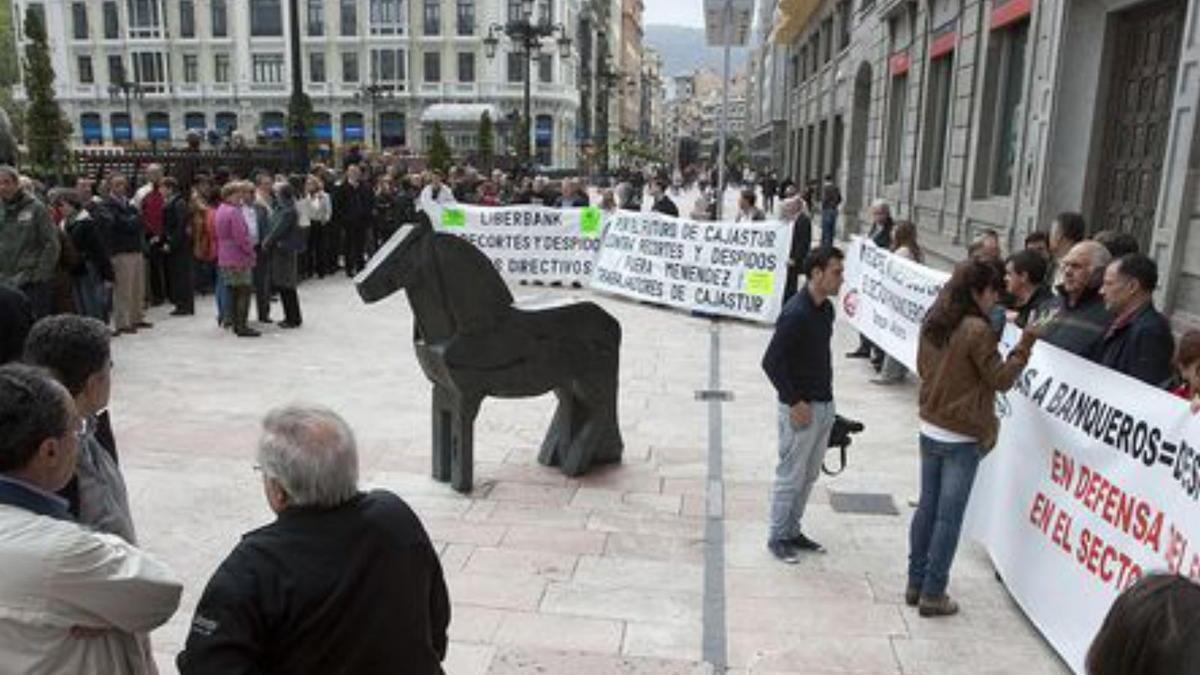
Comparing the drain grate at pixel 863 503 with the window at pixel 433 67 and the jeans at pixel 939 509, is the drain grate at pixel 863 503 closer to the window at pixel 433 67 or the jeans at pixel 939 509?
the jeans at pixel 939 509

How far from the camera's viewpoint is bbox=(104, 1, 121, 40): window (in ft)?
265

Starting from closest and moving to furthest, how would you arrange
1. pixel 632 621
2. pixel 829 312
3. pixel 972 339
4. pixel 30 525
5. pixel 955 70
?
pixel 30 525 < pixel 972 339 < pixel 632 621 < pixel 829 312 < pixel 955 70

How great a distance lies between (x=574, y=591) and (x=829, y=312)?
206 centimetres

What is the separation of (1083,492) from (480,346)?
12.0 feet

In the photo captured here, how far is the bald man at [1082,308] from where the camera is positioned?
204 inches

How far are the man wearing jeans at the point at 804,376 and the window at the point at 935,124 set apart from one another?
12252 millimetres

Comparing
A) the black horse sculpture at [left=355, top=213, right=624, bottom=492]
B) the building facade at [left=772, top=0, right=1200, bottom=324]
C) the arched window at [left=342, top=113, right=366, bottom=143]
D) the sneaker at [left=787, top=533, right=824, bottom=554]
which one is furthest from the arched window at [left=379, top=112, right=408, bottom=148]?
the sneaker at [left=787, top=533, right=824, bottom=554]

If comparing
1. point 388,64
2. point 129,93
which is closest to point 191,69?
point 129,93

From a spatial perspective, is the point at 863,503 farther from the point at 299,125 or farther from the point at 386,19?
the point at 386,19

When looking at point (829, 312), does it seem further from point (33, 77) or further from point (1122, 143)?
Answer: point (33, 77)

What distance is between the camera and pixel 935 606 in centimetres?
503

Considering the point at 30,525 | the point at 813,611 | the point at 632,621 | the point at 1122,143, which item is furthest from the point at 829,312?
the point at 1122,143

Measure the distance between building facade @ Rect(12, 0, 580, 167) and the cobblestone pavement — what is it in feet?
229

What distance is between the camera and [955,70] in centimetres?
1535
